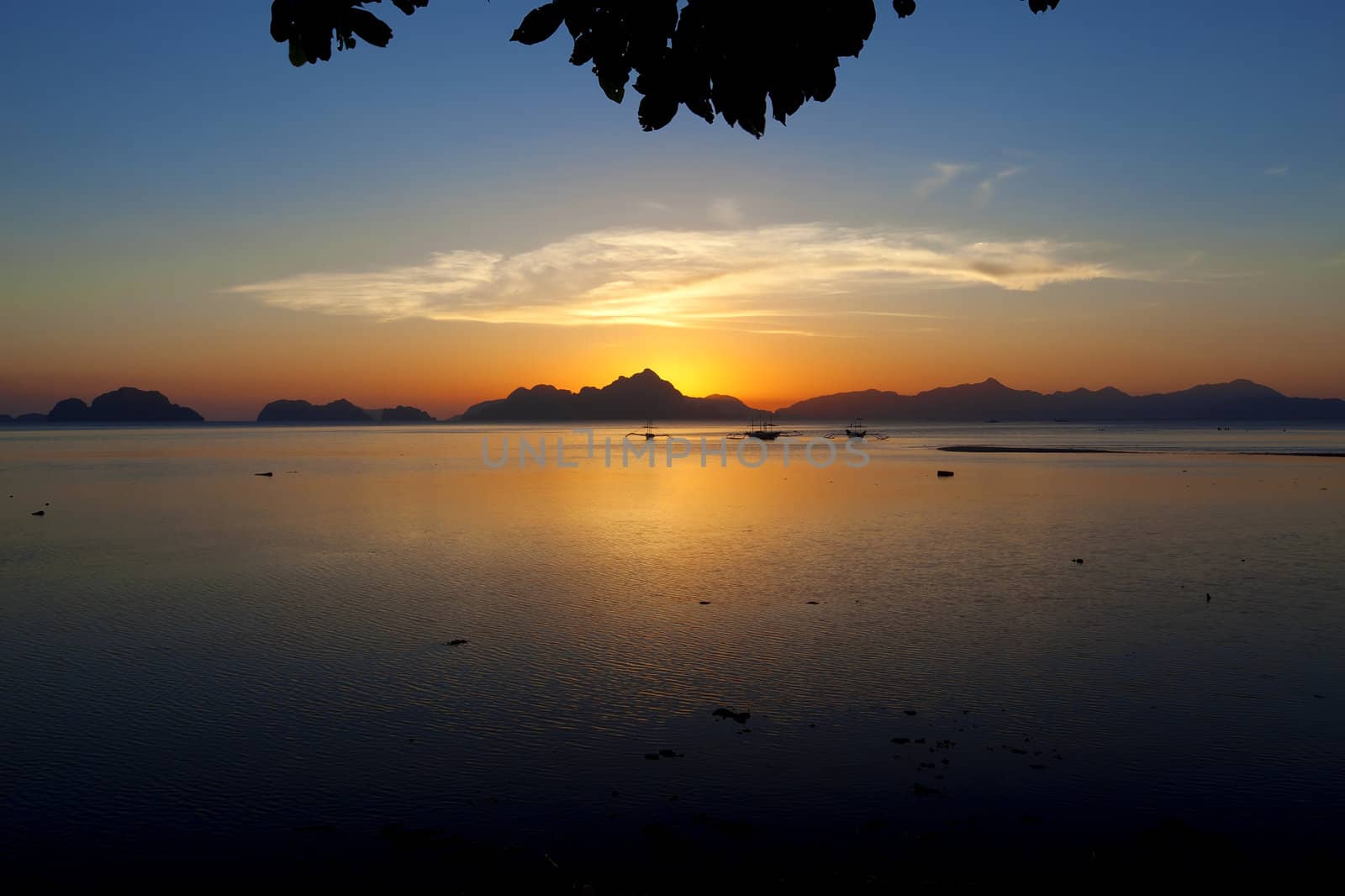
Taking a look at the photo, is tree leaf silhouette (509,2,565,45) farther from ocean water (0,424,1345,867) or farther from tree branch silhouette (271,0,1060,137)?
ocean water (0,424,1345,867)

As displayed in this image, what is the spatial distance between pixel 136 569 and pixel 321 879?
19.9m

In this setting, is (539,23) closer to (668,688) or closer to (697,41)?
(697,41)

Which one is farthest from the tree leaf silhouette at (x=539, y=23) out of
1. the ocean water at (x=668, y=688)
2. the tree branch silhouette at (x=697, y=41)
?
the ocean water at (x=668, y=688)

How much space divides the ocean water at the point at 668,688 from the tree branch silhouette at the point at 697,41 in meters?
6.71

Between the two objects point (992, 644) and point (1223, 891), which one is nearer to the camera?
point (1223, 891)

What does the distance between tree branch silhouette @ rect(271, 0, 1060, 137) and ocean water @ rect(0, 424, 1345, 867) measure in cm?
671

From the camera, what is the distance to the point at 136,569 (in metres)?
23.5

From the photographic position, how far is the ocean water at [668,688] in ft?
28.2

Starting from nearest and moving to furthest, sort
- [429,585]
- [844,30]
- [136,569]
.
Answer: [844,30], [429,585], [136,569]

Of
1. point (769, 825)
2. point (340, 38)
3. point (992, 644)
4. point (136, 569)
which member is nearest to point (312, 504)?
point (136, 569)

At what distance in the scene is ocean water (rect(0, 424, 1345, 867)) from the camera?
8.59m

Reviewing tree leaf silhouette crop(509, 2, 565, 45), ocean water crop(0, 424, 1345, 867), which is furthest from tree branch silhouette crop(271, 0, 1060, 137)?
ocean water crop(0, 424, 1345, 867)

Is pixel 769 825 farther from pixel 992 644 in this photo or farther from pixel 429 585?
pixel 429 585

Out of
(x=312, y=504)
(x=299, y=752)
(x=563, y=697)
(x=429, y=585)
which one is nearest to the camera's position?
(x=299, y=752)
